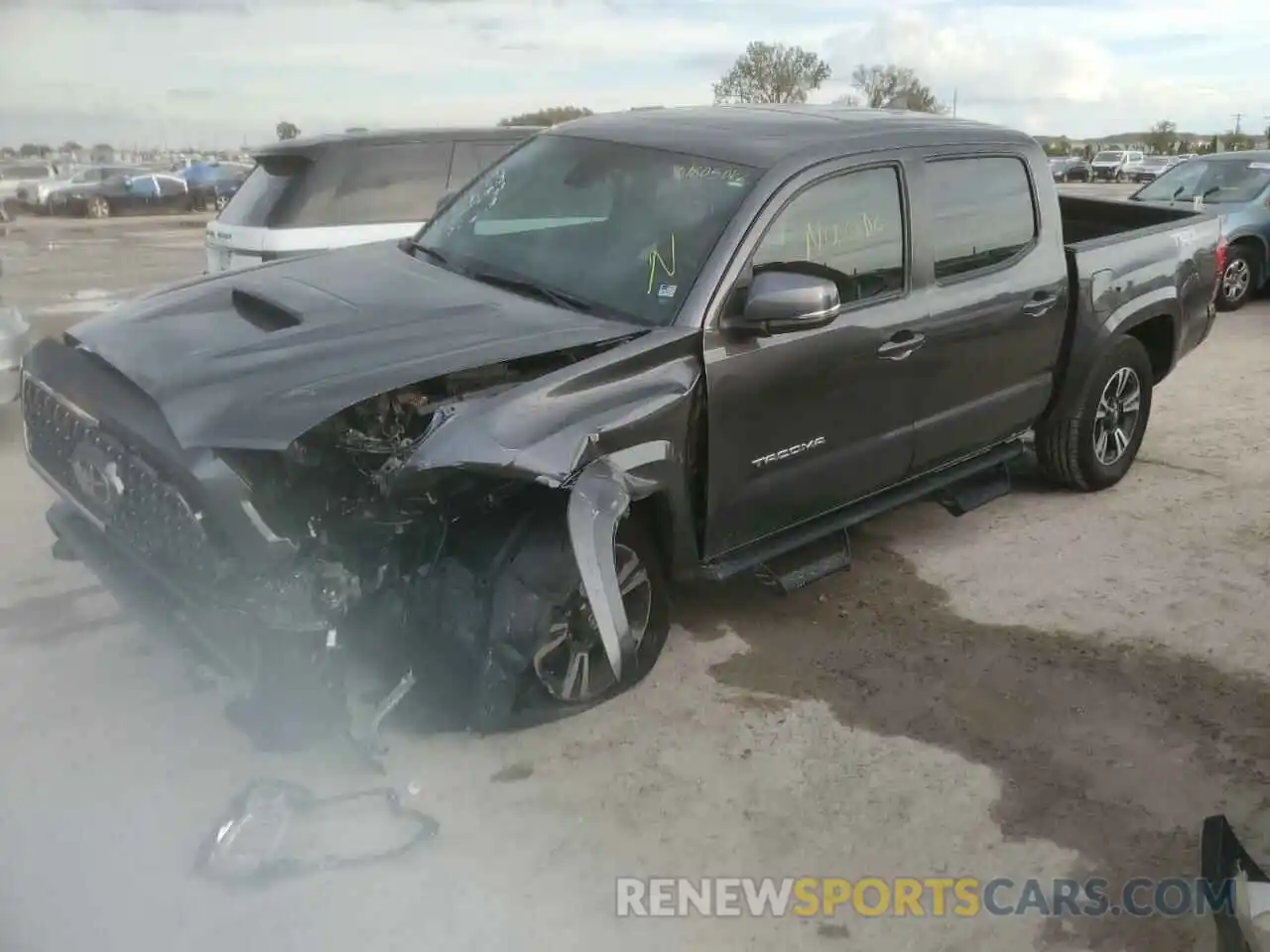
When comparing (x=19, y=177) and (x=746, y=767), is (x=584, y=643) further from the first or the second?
(x=19, y=177)

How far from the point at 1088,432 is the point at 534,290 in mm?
3085

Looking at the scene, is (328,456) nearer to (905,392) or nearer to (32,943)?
(32,943)

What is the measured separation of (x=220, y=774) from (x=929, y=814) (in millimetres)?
2014

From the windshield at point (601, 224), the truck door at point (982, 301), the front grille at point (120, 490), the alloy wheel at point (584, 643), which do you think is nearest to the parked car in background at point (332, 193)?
the windshield at point (601, 224)

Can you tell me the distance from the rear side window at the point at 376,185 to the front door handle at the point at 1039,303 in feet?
14.5

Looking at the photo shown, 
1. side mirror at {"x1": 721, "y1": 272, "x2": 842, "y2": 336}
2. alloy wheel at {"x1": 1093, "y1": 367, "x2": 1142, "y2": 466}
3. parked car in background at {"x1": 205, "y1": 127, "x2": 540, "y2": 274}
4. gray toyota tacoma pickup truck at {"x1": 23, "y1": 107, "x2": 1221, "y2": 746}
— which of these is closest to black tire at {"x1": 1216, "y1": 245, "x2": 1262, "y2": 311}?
alloy wheel at {"x1": 1093, "y1": 367, "x2": 1142, "y2": 466}

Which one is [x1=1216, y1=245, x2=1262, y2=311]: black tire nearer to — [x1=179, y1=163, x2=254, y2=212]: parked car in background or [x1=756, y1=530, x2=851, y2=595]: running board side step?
[x1=756, y1=530, x2=851, y2=595]: running board side step

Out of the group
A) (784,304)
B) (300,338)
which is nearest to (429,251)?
(300,338)

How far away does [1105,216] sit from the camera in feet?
21.3

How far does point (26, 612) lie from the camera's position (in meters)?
4.06

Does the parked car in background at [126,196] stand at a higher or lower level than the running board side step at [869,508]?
higher

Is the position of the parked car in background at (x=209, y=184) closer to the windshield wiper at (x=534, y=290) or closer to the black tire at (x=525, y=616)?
the windshield wiper at (x=534, y=290)

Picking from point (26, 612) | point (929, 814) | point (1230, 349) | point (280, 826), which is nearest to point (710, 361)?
point (929, 814)

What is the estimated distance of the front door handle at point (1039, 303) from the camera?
475 cm
